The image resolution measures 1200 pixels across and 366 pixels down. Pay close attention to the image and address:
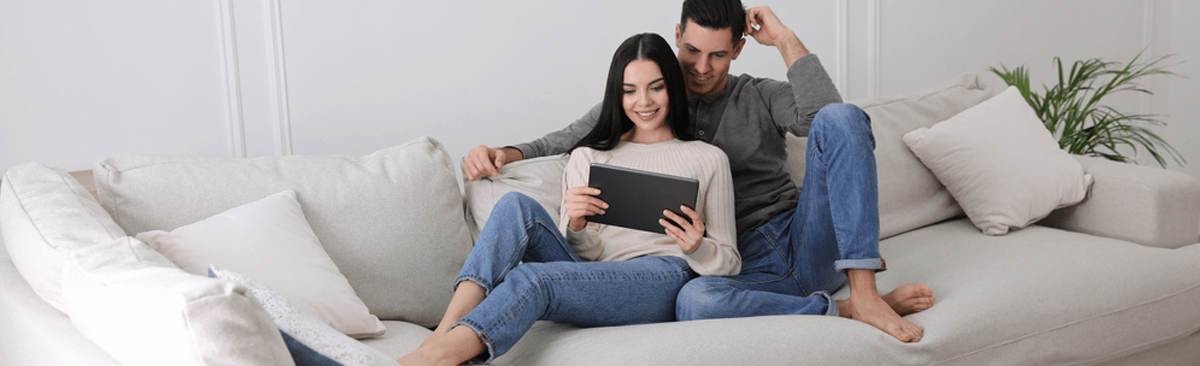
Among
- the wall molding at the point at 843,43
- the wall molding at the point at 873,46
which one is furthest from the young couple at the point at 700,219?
the wall molding at the point at 873,46

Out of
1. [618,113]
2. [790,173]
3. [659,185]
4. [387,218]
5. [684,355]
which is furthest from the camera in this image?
[790,173]

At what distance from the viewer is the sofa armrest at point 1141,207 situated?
1.78 m

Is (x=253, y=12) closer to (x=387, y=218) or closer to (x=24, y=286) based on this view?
(x=387, y=218)

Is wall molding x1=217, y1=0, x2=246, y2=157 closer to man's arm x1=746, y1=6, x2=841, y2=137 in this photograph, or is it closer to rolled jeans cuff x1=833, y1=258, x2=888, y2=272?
man's arm x1=746, y1=6, x2=841, y2=137

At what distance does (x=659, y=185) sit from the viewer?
1.33 m

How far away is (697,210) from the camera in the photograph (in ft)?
5.01

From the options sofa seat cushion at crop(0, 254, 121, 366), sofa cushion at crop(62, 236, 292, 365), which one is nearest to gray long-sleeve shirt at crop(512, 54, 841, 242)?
sofa seat cushion at crop(0, 254, 121, 366)

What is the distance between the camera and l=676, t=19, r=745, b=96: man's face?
1.69 meters

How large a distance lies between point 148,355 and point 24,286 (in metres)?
0.77

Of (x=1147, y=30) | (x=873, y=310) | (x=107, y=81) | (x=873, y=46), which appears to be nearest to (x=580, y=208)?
(x=873, y=310)

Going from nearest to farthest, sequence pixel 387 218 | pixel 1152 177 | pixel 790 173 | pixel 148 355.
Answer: pixel 148 355, pixel 387 218, pixel 1152 177, pixel 790 173

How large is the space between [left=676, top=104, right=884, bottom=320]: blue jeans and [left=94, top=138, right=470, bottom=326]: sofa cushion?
553mm

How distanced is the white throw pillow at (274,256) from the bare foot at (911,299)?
3.24ft

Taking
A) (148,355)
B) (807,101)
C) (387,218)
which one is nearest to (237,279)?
(148,355)
